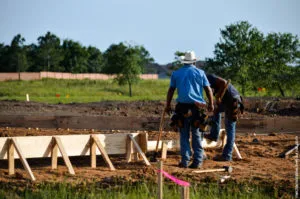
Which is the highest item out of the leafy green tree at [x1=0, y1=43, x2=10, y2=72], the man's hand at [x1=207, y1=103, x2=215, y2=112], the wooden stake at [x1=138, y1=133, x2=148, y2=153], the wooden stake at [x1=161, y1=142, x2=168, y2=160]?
the leafy green tree at [x1=0, y1=43, x2=10, y2=72]

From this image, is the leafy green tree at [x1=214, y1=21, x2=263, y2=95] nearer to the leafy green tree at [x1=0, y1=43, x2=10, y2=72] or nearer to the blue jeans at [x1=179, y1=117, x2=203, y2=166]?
the blue jeans at [x1=179, y1=117, x2=203, y2=166]

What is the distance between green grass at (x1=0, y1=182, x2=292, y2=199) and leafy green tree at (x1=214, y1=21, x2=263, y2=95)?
72.1 ft

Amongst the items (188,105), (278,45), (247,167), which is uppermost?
(278,45)

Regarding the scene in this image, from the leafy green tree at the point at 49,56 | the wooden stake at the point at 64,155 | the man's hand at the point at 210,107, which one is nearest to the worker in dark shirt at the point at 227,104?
the man's hand at the point at 210,107

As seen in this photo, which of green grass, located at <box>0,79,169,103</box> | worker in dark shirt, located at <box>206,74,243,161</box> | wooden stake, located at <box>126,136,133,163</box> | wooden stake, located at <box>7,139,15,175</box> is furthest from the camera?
green grass, located at <box>0,79,169,103</box>

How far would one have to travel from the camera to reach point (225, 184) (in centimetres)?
788

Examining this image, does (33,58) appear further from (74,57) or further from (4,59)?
(74,57)

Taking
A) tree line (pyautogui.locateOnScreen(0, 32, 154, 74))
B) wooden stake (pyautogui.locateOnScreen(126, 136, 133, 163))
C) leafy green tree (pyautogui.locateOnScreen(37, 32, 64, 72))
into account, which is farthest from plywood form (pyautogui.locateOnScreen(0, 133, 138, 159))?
leafy green tree (pyautogui.locateOnScreen(37, 32, 64, 72))

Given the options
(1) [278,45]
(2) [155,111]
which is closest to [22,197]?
(2) [155,111]

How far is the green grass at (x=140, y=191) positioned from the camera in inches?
272

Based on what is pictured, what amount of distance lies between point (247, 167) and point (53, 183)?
3.52 meters

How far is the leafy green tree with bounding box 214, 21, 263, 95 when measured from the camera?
2961 cm

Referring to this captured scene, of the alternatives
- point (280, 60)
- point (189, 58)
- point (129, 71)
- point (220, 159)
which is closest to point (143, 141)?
point (220, 159)

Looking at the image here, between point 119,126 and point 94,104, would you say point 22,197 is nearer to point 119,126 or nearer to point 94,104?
point 119,126
